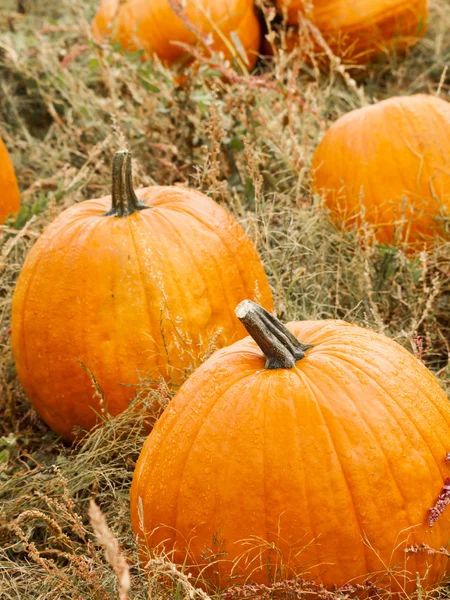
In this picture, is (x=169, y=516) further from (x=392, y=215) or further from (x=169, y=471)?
(x=392, y=215)

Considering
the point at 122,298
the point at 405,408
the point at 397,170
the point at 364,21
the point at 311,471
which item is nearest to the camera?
the point at 311,471

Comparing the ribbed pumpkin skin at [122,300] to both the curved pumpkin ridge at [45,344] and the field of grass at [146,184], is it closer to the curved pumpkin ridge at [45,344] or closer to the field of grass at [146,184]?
the curved pumpkin ridge at [45,344]

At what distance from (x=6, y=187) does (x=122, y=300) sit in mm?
1452

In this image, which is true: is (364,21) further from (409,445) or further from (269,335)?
(409,445)

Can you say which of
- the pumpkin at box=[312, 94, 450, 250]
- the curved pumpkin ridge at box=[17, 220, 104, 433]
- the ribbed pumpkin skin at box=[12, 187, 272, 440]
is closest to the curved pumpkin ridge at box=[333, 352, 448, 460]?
the ribbed pumpkin skin at box=[12, 187, 272, 440]

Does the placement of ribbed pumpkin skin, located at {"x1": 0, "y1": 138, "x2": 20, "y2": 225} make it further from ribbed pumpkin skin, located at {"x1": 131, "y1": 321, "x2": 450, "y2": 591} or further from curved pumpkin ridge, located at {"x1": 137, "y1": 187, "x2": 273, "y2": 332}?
ribbed pumpkin skin, located at {"x1": 131, "y1": 321, "x2": 450, "y2": 591}

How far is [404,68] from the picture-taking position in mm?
5391

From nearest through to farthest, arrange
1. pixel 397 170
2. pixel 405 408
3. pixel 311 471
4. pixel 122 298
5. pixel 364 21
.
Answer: pixel 311 471 → pixel 405 408 → pixel 122 298 → pixel 397 170 → pixel 364 21

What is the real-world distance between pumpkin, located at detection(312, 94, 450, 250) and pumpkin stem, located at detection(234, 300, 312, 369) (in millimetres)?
1425

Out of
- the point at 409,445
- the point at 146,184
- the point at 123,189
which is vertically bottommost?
the point at 409,445

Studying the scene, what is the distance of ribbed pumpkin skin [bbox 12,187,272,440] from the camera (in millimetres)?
2730

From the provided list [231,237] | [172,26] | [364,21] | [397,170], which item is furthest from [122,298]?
[364,21]

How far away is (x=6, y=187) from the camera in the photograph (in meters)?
3.93

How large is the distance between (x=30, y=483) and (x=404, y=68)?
377cm
